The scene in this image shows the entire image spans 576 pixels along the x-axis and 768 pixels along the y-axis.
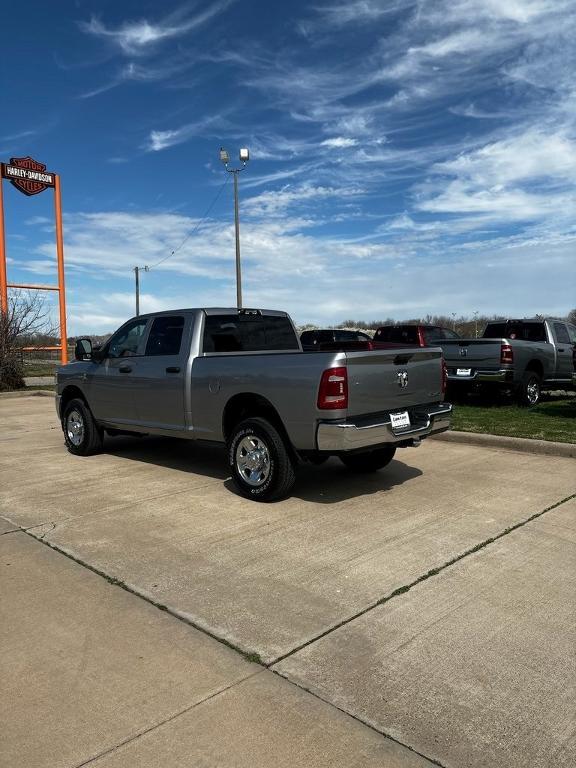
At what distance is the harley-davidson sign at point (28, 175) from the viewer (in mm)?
19875

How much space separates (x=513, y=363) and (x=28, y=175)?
16990 mm

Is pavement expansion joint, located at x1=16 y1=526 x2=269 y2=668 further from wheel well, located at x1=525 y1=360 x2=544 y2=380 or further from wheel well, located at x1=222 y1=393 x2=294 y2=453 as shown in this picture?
wheel well, located at x1=525 y1=360 x2=544 y2=380

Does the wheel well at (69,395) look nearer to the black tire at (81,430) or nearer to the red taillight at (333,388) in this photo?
the black tire at (81,430)

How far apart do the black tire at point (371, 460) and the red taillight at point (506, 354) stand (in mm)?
5175

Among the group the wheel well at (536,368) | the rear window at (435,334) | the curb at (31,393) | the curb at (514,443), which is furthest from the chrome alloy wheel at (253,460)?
the curb at (31,393)

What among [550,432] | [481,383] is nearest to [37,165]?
[481,383]

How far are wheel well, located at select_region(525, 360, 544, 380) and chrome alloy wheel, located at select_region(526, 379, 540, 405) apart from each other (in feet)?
0.78

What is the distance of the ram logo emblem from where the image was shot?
573 centimetres

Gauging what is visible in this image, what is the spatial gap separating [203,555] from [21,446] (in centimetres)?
557

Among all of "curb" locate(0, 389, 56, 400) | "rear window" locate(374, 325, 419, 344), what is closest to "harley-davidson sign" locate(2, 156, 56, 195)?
"curb" locate(0, 389, 56, 400)

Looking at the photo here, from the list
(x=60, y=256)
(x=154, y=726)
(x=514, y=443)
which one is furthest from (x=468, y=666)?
(x=60, y=256)

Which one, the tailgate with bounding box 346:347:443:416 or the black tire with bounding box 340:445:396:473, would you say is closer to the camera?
the tailgate with bounding box 346:347:443:416

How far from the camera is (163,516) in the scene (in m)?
5.37

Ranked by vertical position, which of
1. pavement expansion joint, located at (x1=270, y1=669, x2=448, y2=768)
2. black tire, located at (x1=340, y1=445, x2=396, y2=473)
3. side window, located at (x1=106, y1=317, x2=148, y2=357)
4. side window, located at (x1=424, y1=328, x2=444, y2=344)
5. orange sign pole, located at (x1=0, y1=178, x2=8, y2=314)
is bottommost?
pavement expansion joint, located at (x1=270, y1=669, x2=448, y2=768)
